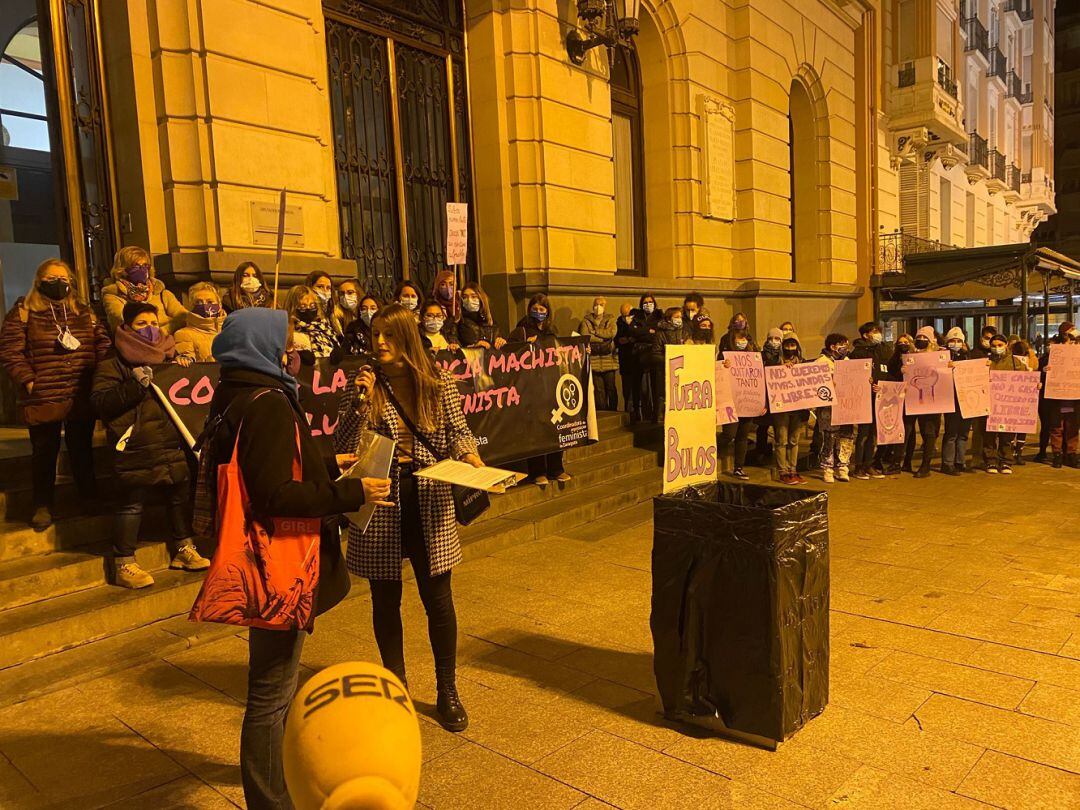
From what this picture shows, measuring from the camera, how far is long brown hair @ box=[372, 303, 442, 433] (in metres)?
3.71

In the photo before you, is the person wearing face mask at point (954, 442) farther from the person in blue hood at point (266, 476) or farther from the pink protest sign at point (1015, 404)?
the person in blue hood at point (266, 476)

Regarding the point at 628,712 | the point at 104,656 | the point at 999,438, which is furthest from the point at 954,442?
the point at 104,656

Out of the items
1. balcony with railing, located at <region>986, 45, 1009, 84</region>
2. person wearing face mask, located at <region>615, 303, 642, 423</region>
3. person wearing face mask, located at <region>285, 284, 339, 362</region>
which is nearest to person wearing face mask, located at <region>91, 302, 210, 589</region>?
person wearing face mask, located at <region>285, 284, 339, 362</region>

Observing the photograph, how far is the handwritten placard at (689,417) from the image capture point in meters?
4.31

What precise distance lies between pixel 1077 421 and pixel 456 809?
421 inches

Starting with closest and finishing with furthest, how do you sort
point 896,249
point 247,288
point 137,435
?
1. point 137,435
2. point 247,288
3. point 896,249

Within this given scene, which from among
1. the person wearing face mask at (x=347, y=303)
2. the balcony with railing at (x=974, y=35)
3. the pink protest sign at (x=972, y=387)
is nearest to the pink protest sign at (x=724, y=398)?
the pink protest sign at (x=972, y=387)

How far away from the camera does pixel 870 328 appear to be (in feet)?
33.9

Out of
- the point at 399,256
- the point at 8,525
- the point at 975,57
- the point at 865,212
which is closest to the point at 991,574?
the point at 8,525

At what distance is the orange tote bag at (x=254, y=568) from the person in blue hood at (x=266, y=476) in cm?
5

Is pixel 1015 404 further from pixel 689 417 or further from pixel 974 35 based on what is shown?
pixel 974 35

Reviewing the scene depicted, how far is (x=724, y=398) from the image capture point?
30.2ft

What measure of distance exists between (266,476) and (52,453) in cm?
388

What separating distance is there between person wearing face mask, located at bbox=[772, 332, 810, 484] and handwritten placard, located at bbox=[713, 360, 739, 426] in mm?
748
